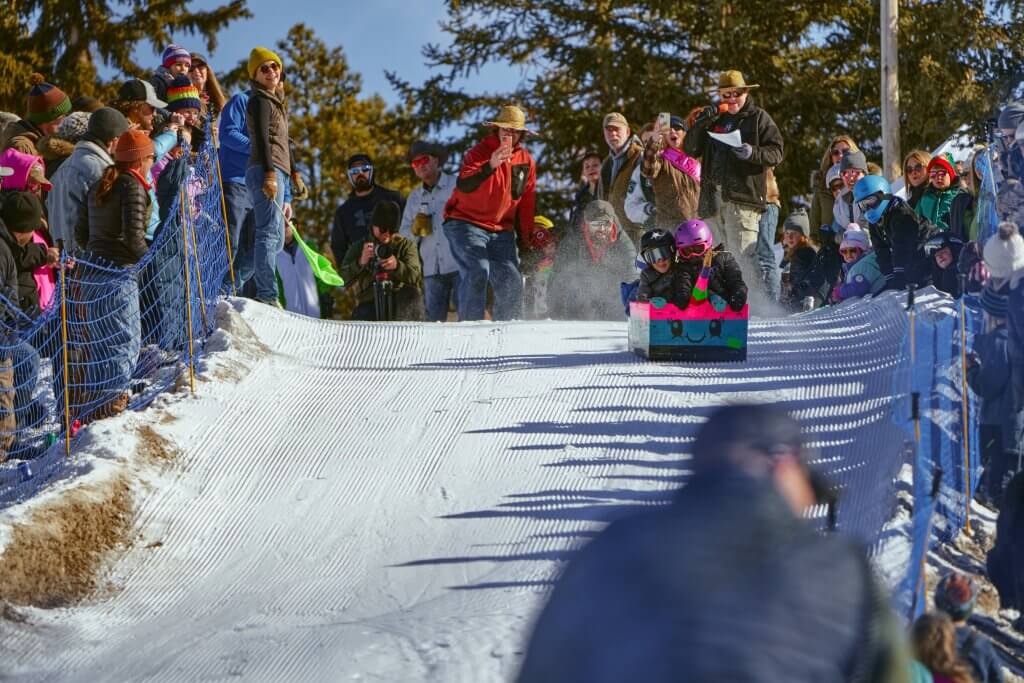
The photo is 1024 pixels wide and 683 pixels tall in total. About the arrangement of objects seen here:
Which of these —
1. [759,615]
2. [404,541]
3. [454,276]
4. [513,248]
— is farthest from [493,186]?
[759,615]

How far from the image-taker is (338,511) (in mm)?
7008

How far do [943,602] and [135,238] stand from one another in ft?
20.0

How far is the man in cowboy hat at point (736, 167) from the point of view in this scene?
37.4 feet

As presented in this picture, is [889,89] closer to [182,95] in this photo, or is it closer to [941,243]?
[941,243]

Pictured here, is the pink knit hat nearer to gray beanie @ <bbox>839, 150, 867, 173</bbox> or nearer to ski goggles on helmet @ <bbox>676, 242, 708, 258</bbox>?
ski goggles on helmet @ <bbox>676, 242, 708, 258</bbox>

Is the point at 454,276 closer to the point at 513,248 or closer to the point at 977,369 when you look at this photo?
the point at 513,248

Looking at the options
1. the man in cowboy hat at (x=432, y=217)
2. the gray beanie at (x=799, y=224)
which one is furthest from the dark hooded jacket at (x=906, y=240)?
the man in cowboy hat at (x=432, y=217)

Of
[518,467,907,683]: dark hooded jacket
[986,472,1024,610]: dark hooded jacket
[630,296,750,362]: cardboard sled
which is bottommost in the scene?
[986,472,1024,610]: dark hooded jacket

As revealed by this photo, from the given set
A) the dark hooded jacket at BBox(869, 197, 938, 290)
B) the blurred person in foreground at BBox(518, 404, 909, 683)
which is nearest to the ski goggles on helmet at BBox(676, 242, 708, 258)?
the dark hooded jacket at BBox(869, 197, 938, 290)

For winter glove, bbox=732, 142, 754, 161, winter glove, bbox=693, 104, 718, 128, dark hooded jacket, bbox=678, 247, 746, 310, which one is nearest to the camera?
dark hooded jacket, bbox=678, 247, 746, 310

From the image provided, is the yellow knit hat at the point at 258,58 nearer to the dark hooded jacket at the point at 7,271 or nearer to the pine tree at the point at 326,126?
the dark hooded jacket at the point at 7,271

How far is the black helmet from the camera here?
9.07 meters

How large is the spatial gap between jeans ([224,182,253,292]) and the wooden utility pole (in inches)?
332

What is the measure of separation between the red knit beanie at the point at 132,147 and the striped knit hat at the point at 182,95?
5.25 ft
